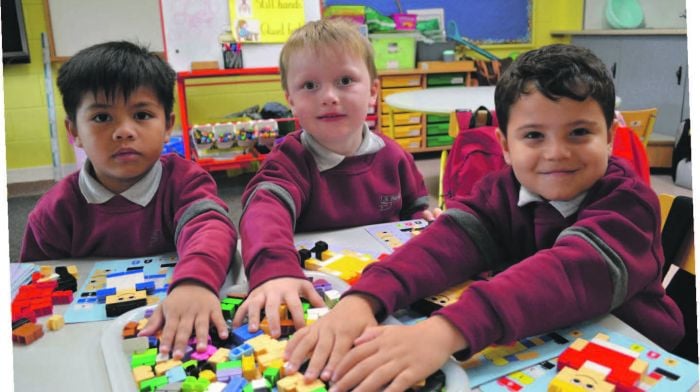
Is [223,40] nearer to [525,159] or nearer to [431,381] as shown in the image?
[525,159]

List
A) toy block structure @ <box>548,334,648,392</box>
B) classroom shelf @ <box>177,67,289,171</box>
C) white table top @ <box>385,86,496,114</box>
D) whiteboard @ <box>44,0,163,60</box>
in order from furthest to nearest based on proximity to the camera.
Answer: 1. whiteboard @ <box>44,0,163,60</box>
2. classroom shelf @ <box>177,67,289,171</box>
3. white table top @ <box>385,86,496,114</box>
4. toy block structure @ <box>548,334,648,392</box>

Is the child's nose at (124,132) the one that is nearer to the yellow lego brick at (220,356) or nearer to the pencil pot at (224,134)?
the yellow lego brick at (220,356)

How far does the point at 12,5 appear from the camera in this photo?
11.2 ft

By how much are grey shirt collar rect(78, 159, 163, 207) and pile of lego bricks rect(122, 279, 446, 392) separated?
418mm

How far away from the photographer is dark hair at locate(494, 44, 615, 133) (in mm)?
792

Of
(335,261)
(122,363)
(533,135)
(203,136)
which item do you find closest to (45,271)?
(122,363)

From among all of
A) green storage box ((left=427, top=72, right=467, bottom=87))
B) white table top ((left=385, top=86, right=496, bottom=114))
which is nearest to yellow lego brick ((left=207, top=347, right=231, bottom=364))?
white table top ((left=385, top=86, right=496, bottom=114))

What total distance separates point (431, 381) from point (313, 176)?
2.26 ft

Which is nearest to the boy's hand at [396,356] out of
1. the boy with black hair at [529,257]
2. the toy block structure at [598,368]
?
the boy with black hair at [529,257]

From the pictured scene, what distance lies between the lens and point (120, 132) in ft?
3.40

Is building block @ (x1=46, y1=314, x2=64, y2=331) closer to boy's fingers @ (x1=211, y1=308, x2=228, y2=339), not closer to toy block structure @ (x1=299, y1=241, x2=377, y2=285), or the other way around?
boy's fingers @ (x1=211, y1=308, x2=228, y2=339)

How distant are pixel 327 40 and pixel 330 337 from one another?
726 mm

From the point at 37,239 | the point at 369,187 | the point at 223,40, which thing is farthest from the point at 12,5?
the point at 369,187

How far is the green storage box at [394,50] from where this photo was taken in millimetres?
4082
